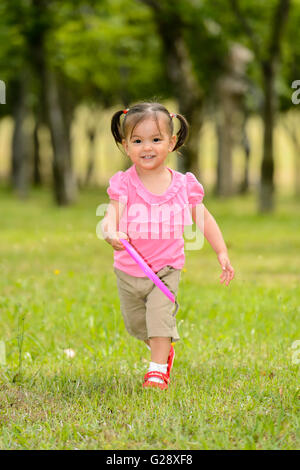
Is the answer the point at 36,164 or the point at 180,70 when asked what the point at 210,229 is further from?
the point at 36,164

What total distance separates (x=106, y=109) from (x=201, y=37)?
17.5 meters

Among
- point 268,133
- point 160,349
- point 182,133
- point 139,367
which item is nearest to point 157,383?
point 160,349

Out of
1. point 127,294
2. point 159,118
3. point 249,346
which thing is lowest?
point 249,346

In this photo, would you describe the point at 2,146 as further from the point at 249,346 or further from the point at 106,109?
the point at 249,346

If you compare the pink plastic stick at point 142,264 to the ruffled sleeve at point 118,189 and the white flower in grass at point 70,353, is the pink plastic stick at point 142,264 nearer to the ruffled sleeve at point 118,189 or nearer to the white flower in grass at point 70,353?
the ruffled sleeve at point 118,189

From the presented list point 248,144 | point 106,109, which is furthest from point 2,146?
point 248,144

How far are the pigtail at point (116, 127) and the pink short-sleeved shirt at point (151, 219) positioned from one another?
8.0 inches

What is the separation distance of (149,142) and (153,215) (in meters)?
0.41

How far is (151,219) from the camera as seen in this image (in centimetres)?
393

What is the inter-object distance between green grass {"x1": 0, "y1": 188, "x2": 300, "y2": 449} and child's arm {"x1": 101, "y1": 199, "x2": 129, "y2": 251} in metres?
0.80

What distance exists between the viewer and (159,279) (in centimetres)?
387

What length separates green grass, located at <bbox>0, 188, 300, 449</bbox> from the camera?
10.3ft

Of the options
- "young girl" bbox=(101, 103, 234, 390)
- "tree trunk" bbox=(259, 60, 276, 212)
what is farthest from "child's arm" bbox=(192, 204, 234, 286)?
"tree trunk" bbox=(259, 60, 276, 212)

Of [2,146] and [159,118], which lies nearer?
[159,118]
